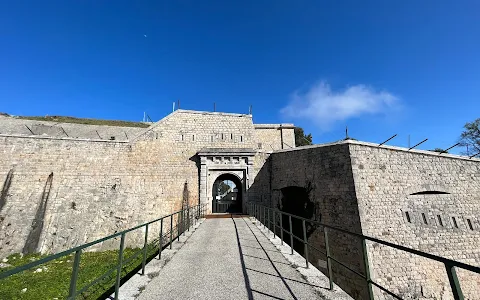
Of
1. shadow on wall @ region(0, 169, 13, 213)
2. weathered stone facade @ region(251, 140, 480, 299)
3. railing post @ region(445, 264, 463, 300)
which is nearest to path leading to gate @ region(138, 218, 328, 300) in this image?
railing post @ region(445, 264, 463, 300)

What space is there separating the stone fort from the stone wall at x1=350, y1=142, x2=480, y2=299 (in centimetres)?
5

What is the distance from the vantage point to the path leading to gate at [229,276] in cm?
374

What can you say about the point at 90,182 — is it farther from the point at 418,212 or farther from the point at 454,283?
the point at 418,212

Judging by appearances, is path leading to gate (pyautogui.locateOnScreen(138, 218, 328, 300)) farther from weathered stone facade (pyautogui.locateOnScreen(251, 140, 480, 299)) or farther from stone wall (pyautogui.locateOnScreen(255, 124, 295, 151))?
stone wall (pyautogui.locateOnScreen(255, 124, 295, 151))

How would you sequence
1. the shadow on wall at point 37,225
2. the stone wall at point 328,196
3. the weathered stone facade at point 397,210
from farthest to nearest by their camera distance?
the shadow on wall at point 37,225 → the stone wall at point 328,196 → the weathered stone facade at point 397,210

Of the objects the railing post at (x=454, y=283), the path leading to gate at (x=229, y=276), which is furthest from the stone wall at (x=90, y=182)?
the railing post at (x=454, y=283)

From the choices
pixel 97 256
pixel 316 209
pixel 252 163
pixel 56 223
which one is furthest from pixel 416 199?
pixel 56 223

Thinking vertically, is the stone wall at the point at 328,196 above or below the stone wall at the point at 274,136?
below

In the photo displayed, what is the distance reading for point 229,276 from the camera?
4.52 metres

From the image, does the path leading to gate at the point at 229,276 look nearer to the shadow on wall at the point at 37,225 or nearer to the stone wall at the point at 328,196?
the stone wall at the point at 328,196

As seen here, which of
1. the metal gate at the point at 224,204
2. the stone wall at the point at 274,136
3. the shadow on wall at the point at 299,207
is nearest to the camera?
the shadow on wall at the point at 299,207

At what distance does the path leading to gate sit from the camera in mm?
3744

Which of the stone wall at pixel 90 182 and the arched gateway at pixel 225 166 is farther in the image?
the arched gateway at pixel 225 166

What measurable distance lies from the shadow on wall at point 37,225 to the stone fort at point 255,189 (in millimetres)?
50
